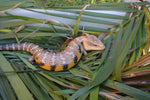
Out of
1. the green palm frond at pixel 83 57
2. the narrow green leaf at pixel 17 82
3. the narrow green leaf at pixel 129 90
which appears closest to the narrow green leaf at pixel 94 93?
the green palm frond at pixel 83 57

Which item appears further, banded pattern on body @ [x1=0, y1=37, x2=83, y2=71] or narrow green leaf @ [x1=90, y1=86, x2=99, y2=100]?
banded pattern on body @ [x1=0, y1=37, x2=83, y2=71]

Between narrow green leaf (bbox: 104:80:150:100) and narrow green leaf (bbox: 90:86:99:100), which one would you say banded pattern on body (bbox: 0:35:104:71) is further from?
narrow green leaf (bbox: 104:80:150:100)

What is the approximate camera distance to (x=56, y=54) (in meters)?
1.79

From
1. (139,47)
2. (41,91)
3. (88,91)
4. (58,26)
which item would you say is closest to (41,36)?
(58,26)

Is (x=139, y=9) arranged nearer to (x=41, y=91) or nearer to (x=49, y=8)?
(x=49, y=8)

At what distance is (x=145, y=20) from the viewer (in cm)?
178

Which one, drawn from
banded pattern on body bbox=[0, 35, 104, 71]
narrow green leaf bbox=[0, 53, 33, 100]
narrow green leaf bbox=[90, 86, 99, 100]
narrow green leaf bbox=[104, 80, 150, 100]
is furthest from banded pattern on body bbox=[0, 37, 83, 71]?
narrow green leaf bbox=[104, 80, 150, 100]

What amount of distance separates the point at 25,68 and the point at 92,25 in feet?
4.19

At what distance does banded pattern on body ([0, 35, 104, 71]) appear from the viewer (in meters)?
1.68

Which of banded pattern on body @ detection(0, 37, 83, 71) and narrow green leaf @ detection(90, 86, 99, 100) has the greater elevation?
banded pattern on body @ detection(0, 37, 83, 71)

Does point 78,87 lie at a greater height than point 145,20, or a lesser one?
lesser

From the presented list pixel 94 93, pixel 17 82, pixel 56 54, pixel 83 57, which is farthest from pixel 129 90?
pixel 17 82

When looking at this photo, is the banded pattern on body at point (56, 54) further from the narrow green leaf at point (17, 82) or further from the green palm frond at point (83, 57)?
the narrow green leaf at point (17, 82)

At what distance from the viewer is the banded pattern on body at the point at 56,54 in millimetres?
1683
